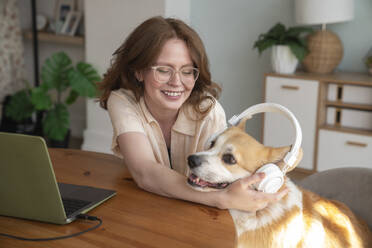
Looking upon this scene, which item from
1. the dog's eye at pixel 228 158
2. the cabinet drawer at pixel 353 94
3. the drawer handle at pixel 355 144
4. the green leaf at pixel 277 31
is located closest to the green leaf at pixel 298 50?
the green leaf at pixel 277 31

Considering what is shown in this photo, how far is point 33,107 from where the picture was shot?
4.12 m

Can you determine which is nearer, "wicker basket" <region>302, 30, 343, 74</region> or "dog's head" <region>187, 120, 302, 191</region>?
"dog's head" <region>187, 120, 302, 191</region>

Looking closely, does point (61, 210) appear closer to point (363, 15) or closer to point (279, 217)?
point (279, 217)

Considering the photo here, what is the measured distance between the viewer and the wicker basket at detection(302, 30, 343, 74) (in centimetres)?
342

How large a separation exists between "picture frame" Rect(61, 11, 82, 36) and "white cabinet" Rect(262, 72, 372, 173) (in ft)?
6.60

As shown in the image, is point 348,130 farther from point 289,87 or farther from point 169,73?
point 169,73

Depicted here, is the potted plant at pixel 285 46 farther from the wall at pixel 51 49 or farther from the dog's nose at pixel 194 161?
the dog's nose at pixel 194 161

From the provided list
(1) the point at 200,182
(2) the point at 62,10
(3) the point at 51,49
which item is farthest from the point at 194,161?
(3) the point at 51,49

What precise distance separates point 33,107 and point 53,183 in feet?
10.8

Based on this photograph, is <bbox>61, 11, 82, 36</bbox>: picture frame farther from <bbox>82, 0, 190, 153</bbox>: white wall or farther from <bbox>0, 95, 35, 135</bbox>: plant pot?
<bbox>0, 95, 35, 135</bbox>: plant pot

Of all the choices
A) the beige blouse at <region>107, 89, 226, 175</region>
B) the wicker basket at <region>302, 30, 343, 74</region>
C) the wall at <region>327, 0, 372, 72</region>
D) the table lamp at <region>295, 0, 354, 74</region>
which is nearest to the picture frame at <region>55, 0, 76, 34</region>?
the table lamp at <region>295, 0, 354, 74</region>

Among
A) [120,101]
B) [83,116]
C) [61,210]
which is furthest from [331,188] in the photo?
[83,116]

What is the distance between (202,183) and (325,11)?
2.47 m

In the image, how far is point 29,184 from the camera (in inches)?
41.7
